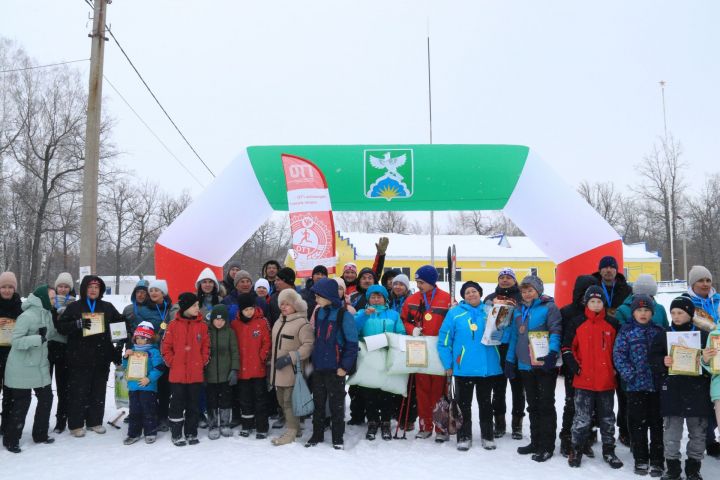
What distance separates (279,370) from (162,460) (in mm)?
1276

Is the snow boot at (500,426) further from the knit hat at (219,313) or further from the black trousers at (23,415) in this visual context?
the black trousers at (23,415)

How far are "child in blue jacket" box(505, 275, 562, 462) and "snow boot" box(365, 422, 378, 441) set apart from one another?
1.39 meters

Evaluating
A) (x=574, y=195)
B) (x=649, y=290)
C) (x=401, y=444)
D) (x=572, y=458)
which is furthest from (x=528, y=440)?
(x=574, y=195)

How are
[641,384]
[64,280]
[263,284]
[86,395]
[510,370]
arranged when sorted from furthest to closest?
[263,284]
[64,280]
[86,395]
[510,370]
[641,384]

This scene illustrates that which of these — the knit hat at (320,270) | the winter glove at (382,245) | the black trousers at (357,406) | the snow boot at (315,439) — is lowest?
the snow boot at (315,439)

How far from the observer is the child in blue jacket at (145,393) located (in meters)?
5.53

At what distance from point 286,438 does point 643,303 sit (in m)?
3.42

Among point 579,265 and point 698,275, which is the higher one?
point 579,265

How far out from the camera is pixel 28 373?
532 centimetres

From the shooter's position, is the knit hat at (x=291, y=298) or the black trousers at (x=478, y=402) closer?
the black trousers at (x=478, y=402)

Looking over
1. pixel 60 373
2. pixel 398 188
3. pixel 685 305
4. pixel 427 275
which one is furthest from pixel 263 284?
pixel 685 305

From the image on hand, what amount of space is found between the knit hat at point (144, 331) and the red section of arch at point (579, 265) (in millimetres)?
5535

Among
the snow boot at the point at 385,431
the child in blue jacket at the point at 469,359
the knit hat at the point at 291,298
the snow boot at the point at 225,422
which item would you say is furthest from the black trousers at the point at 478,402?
the snow boot at the point at 225,422

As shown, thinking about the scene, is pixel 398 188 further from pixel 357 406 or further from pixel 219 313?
pixel 219 313
